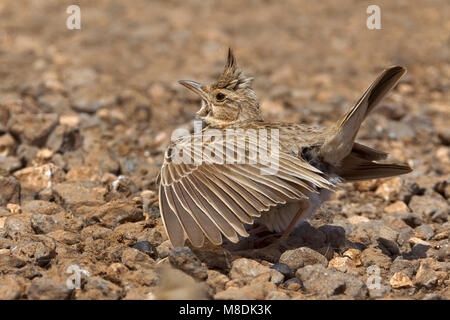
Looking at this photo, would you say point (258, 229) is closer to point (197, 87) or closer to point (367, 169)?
point (367, 169)

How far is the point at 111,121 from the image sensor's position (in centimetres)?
770

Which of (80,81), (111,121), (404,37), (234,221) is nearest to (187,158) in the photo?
(234,221)

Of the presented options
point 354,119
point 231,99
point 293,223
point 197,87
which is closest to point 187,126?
point 197,87

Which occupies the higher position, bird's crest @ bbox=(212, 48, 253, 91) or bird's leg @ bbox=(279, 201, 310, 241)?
bird's crest @ bbox=(212, 48, 253, 91)

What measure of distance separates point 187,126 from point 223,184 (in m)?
3.24

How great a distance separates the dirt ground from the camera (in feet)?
14.2

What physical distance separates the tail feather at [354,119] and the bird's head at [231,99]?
100 centimetres

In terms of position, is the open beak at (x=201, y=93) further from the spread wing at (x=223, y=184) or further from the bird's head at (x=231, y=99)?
the spread wing at (x=223, y=184)

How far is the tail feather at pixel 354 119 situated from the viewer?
484cm

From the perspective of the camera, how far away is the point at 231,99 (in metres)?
6.00

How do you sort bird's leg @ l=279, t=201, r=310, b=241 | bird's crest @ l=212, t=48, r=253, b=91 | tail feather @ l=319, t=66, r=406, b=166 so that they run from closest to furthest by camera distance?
1. tail feather @ l=319, t=66, r=406, b=166
2. bird's leg @ l=279, t=201, r=310, b=241
3. bird's crest @ l=212, t=48, r=253, b=91

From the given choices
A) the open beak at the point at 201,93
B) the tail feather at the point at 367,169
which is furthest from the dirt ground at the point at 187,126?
the open beak at the point at 201,93

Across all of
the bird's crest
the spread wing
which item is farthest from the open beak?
the spread wing

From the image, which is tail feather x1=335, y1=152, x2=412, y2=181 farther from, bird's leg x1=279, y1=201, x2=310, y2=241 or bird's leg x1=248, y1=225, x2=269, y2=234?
bird's leg x1=248, y1=225, x2=269, y2=234
